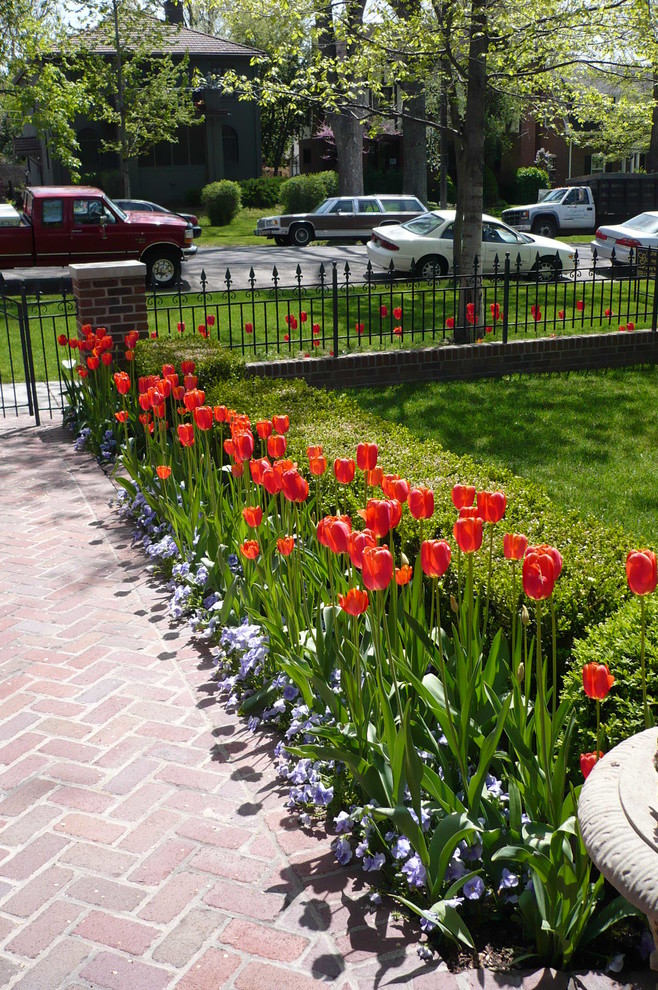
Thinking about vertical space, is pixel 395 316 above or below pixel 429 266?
below

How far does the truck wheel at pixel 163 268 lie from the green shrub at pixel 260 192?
20.4 meters

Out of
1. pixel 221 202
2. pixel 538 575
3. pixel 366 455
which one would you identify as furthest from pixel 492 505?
pixel 221 202

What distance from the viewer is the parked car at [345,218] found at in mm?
27078

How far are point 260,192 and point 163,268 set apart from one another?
20636 millimetres

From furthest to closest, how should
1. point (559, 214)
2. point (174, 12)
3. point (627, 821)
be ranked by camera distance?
point (174, 12) < point (559, 214) < point (627, 821)

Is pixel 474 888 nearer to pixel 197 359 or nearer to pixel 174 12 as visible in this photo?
pixel 197 359

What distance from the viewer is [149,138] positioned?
104 ft

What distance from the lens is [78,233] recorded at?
1786 centimetres

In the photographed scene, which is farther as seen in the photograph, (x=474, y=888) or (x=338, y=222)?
(x=338, y=222)

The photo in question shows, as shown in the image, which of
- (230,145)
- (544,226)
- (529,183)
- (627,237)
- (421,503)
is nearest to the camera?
(421,503)

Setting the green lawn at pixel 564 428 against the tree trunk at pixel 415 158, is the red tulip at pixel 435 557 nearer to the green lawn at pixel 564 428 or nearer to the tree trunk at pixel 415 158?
the green lawn at pixel 564 428

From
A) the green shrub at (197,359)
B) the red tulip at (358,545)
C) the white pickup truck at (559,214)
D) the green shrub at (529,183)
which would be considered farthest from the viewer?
the green shrub at (529,183)

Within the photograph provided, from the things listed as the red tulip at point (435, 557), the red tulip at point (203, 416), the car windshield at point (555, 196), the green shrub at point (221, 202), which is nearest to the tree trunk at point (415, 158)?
the car windshield at point (555, 196)

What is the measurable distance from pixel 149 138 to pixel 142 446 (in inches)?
1062
